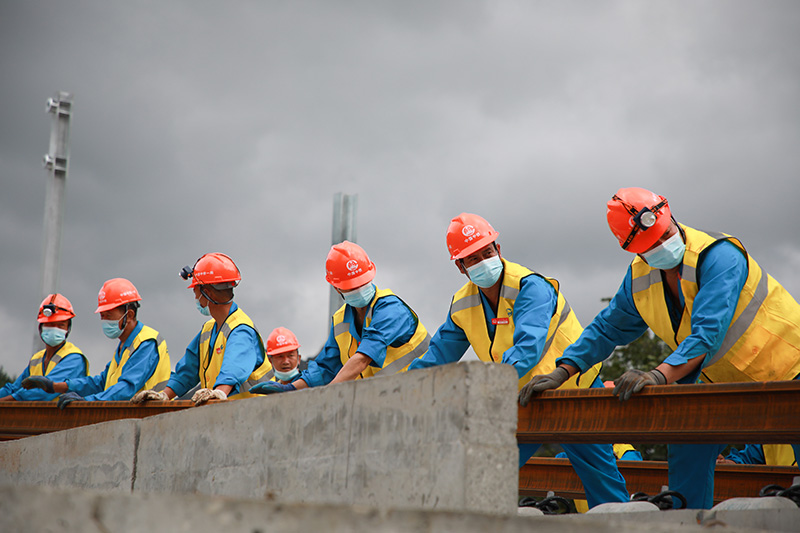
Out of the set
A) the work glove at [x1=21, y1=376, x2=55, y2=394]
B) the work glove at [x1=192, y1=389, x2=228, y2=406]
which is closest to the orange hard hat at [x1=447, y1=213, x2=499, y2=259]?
the work glove at [x1=192, y1=389, x2=228, y2=406]

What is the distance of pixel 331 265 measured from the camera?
24.7ft

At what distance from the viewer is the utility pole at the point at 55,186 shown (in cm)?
1524

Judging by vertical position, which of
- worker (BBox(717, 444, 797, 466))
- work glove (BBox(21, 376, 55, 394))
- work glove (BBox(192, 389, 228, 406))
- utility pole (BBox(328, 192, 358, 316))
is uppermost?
utility pole (BBox(328, 192, 358, 316))

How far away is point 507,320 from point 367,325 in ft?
4.71

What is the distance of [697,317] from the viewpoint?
4.91 meters

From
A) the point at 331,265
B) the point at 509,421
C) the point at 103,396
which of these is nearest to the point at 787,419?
the point at 509,421

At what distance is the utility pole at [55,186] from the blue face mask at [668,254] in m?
12.4

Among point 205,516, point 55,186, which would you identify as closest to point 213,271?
point 205,516

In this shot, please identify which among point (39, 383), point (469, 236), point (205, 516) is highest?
point (469, 236)

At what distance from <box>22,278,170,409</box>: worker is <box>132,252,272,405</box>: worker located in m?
0.66

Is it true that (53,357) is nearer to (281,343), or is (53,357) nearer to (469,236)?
(281,343)

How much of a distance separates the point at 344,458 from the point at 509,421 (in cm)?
83

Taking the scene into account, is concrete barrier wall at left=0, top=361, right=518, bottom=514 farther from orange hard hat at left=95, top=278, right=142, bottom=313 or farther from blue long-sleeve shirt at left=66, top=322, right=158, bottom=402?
orange hard hat at left=95, top=278, right=142, bottom=313

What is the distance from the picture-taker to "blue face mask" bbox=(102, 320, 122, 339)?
31.6 ft
